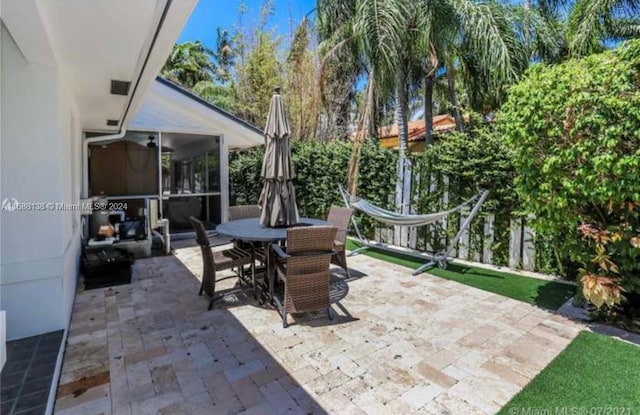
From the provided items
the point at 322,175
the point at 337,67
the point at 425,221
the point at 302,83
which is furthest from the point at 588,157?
the point at 302,83

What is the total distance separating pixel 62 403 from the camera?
7.23 ft

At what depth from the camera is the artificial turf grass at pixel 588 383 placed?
213cm

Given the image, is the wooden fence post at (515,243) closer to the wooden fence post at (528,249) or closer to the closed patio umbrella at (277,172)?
the wooden fence post at (528,249)

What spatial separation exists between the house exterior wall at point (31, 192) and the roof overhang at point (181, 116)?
4133mm

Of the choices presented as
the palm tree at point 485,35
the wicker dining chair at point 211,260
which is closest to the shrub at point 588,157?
the wicker dining chair at point 211,260

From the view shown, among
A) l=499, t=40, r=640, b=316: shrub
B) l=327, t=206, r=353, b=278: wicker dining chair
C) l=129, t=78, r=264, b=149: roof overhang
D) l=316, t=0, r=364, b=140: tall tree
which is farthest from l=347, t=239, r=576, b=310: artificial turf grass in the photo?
l=316, t=0, r=364, b=140: tall tree

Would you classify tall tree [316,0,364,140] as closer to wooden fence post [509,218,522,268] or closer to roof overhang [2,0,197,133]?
wooden fence post [509,218,522,268]

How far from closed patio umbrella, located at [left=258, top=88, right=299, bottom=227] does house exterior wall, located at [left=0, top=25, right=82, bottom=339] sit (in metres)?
2.03

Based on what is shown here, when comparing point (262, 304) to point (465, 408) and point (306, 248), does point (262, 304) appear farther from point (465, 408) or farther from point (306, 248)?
point (465, 408)

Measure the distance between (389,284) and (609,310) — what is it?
2.26m

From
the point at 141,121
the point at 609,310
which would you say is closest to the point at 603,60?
the point at 609,310

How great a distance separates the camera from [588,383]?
2352 mm

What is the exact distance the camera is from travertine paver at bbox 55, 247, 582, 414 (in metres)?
2.23

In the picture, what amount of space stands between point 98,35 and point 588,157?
413cm
